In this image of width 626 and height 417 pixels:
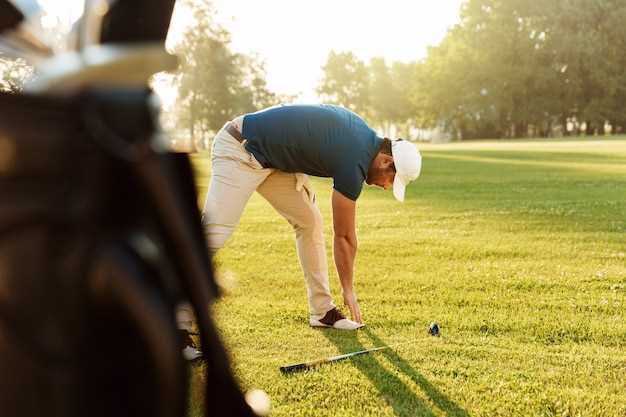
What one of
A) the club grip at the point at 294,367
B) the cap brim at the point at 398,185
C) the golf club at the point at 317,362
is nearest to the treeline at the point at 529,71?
the cap brim at the point at 398,185

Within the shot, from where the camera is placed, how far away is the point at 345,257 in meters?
5.55

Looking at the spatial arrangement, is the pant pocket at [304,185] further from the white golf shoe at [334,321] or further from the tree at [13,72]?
the tree at [13,72]

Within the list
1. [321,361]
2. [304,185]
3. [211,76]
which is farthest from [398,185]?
[211,76]

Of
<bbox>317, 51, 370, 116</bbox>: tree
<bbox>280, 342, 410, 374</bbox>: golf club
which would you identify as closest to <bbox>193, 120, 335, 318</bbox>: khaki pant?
<bbox>280, 342, 410, 374</bbox>: golf club

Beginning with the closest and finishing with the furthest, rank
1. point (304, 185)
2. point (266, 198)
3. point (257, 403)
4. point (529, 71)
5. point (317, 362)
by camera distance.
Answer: point (257, 403)
point (317, 362)
point (304, 185)
point (266, 198)
point (529, 71)

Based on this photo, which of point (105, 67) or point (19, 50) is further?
point (19, 50)

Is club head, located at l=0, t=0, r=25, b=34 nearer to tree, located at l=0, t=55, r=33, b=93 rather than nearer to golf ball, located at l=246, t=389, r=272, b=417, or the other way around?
tree, located at l=0, t=55, r=33, b=93

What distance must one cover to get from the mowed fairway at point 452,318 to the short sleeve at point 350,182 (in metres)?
1.13

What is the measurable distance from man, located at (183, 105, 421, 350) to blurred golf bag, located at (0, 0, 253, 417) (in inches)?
157

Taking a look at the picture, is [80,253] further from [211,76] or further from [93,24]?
[211,76]

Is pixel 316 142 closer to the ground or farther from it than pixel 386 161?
farther from it

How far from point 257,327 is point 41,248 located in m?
5.21

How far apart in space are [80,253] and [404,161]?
14.6 feet

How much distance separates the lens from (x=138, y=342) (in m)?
1.21
